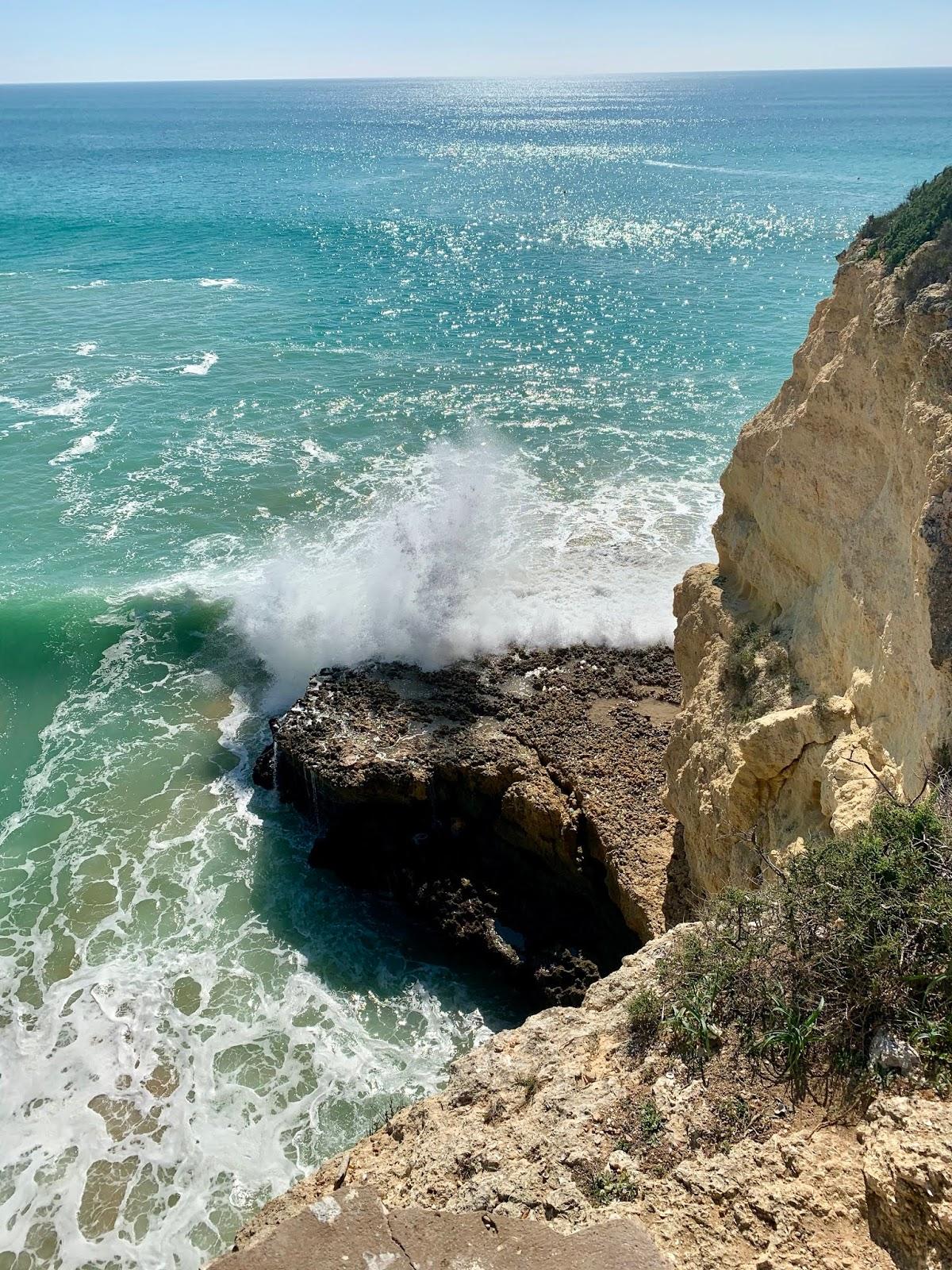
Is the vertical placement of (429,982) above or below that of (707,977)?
below

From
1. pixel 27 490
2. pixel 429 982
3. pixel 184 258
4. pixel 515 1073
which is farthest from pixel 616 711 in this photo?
pixel 184 258

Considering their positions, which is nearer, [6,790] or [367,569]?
[6,790]

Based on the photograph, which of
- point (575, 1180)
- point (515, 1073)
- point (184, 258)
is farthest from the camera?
point (184, 258)

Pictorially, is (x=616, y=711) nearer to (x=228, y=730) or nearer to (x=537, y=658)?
(x=537, y=658)

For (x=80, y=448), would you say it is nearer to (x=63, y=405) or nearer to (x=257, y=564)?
(x=63, y=405)

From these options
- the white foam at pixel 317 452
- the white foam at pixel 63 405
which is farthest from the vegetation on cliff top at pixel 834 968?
the white foam at pixel 63 405
